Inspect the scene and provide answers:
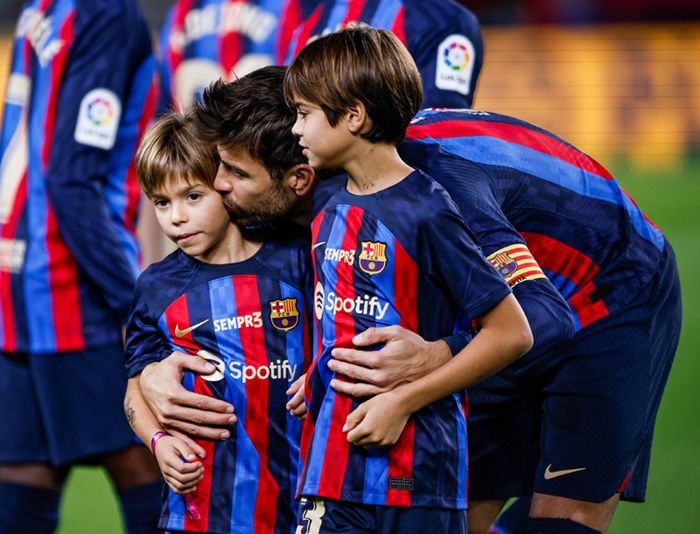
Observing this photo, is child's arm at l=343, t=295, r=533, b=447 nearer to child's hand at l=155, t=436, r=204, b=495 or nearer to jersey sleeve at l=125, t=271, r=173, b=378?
child's hand at l=155, t=436, r=204, b=495

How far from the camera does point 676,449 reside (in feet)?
18.2

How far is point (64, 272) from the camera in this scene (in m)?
3.68

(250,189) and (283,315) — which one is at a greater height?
(250,189)

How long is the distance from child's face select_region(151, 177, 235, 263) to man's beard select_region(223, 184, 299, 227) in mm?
35

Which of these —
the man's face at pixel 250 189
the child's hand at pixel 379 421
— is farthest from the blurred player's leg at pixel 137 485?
the child's hand at pixel 379 421

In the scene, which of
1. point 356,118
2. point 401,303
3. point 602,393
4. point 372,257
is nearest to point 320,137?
point 356,118

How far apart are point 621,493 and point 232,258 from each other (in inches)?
45.9

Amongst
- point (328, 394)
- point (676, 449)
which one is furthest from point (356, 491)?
point (676, 449)

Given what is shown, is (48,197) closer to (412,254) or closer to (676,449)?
(412,254)

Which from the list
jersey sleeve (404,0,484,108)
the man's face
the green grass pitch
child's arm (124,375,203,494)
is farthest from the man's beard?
the green grass pitch

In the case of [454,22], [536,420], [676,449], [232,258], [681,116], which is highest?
[681,116]

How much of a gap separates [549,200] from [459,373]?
641mm

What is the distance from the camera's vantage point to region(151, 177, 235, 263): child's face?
270cm

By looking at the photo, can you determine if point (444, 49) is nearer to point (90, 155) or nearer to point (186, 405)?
point (90, 155)
